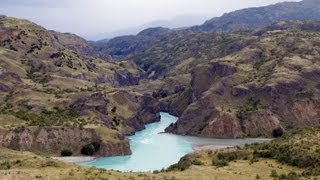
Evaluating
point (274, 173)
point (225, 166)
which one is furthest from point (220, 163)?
point (274, 173)

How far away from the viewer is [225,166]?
10494 cm

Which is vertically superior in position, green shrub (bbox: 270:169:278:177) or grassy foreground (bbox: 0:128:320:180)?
grassy foreground (bbox: 0:128:320:180)

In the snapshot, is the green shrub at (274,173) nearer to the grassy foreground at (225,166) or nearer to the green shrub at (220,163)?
the grassy foreground at (225,166)

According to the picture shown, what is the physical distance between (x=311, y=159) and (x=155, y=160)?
94723mm

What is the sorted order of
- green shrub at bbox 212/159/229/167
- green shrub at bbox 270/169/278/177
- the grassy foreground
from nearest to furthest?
the grassy foreground → green shrub at bbox 270/169/278/177 → green shrub at bbox 212/159/229/167

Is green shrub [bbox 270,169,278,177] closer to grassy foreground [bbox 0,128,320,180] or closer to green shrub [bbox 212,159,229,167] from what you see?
grassy foreground [bbox 0,128,320,180]

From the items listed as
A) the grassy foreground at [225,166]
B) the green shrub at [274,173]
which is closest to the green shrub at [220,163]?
the grassy foreground at [225,166]

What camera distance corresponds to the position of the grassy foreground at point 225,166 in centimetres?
9131

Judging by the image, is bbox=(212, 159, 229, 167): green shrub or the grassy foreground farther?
bbox=(212, 159, 229, 167): green shrub

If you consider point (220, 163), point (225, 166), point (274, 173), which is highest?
point (220, 163)

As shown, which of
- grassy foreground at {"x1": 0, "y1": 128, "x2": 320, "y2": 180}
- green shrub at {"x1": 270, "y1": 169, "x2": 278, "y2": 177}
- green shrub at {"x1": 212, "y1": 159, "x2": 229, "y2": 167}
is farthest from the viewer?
green shrub at {"x1": 212, "y1": 159, "x2": 229, "y2": 167}

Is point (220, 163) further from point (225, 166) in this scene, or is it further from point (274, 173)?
point (274, 173)

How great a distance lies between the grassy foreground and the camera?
91312 mm

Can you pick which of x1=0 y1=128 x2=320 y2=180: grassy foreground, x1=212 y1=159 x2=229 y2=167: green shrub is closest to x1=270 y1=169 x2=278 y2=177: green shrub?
x1=0 y1=128 x2=320 y2=180: grassy foreground
